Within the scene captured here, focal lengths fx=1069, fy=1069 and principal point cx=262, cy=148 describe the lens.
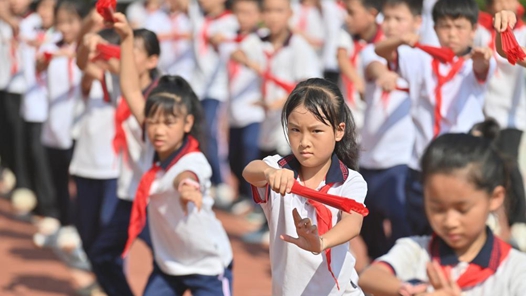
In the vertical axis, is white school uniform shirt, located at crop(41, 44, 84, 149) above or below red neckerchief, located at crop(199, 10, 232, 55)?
above

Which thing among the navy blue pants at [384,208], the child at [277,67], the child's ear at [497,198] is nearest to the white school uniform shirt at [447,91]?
the navy blue pants at [384,208]

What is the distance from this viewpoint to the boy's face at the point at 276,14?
333 inches

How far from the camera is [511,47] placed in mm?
4266

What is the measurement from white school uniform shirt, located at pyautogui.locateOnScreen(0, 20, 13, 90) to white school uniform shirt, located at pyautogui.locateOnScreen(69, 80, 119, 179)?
3.50 metres

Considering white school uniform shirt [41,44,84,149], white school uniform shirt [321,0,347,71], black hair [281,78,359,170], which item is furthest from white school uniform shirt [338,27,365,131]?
black hair [281,78,359,170]

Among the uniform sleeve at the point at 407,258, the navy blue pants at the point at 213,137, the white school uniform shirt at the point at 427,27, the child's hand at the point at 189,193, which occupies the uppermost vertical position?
the uniform sleeve at the point at 407,258

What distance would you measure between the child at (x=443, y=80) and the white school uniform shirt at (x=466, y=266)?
8.66 ft

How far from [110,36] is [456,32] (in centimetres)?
202

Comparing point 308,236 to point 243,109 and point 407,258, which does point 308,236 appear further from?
point 243,109

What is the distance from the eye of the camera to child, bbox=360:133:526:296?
3070 mm

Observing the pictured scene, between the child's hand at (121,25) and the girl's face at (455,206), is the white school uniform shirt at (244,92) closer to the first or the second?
the child's hand at (121,25)

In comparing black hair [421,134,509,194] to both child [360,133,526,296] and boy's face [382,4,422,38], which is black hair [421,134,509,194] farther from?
boy's face [382,4,422,38]

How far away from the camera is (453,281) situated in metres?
2.89

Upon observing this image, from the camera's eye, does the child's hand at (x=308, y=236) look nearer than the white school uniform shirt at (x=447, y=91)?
Yes
